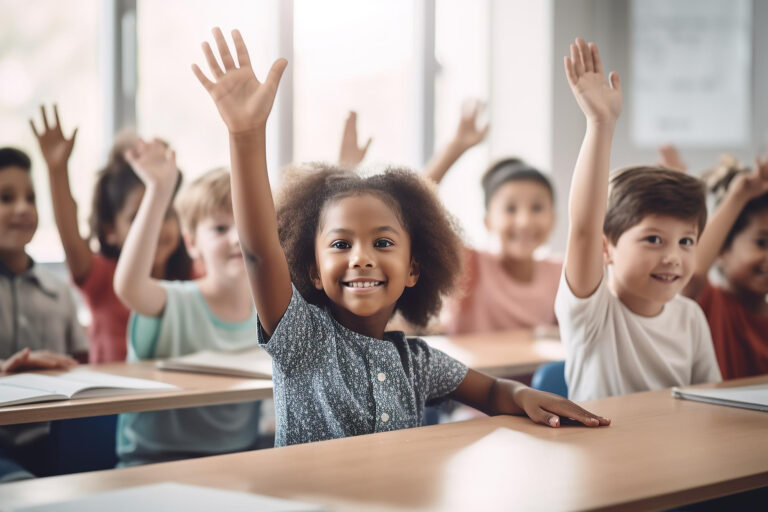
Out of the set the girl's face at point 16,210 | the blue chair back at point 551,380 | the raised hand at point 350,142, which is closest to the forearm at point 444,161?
the raised hand at point 350,142

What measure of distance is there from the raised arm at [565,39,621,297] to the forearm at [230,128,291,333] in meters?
0.62

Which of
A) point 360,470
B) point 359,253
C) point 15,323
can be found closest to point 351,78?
point 15,323

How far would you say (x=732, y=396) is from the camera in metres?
1.51

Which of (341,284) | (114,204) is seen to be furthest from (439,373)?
(114,204)

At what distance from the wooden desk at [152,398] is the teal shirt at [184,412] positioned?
8.4 inches

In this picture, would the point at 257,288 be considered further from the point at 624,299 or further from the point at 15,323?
the point at 15,323

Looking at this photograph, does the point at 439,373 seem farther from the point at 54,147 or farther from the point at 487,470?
the point at 54,147

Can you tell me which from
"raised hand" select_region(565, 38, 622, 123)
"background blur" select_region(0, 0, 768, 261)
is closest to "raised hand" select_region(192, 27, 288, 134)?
"raised hand" select_region(565, 38, 622, 123)

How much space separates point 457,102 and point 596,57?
299 centimetres

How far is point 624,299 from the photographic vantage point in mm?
1820

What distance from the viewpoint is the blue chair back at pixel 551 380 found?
182cm

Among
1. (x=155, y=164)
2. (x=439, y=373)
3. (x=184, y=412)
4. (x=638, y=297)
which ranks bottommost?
(x=184, y=412)

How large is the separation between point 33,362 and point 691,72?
3591 millimetres

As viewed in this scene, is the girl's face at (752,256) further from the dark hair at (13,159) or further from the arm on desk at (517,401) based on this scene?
the dark hair at (13,159)
